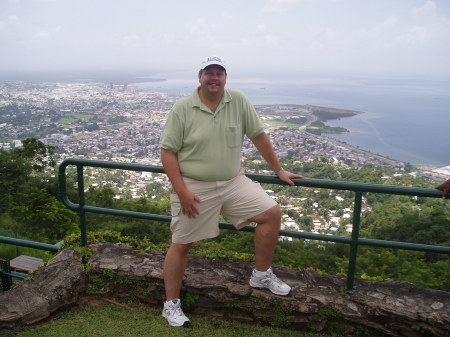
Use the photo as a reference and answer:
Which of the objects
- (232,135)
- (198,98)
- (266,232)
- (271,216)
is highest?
(198,98)

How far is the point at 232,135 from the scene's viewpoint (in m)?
2.61

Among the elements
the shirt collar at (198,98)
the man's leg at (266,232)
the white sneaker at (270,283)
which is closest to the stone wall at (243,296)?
the white sneaker at (270,283)

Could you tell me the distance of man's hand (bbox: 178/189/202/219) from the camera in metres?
2.55

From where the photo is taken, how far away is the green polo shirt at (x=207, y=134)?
101 inches

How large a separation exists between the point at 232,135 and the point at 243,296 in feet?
3.46

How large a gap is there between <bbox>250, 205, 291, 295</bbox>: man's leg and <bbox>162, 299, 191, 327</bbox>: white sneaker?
49cm

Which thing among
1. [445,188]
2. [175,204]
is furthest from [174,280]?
[445,188]

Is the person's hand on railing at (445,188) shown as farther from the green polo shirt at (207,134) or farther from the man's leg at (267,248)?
the green polo shirt at (207,134)

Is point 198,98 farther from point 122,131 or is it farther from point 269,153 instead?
point 122,131

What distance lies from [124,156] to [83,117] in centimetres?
2130

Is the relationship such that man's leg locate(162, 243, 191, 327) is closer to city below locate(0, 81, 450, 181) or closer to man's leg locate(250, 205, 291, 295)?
man's leg locate(250, 205, 291, 295)

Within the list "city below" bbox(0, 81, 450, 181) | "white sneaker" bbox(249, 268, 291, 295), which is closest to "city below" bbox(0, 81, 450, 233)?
"city below" bbox(0, 81, 450, 181)

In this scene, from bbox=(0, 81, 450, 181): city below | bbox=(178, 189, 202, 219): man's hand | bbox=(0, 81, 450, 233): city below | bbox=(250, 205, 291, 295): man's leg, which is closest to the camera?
bbox=(178, 189, 202, 219): man's hand

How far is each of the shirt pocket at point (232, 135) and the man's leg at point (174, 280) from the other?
0.71m
